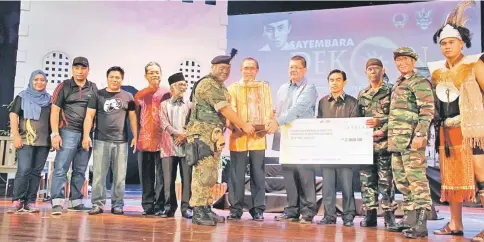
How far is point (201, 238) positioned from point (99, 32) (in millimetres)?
6001

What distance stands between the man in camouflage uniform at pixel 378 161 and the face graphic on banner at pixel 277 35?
154 inches

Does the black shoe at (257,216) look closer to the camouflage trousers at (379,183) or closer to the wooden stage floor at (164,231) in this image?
the wooden stage floor at (164,231)

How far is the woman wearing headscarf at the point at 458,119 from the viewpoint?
2758 millimetres

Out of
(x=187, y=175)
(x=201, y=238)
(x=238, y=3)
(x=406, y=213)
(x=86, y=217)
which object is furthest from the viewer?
(x=238, y=3)

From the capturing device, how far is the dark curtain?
7512 millimetres

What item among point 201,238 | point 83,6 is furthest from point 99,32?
point 201,238

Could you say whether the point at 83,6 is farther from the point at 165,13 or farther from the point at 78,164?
the point at 78,164

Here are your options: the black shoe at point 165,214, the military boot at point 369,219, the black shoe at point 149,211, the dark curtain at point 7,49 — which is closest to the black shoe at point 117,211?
the black shoe at point 149,211

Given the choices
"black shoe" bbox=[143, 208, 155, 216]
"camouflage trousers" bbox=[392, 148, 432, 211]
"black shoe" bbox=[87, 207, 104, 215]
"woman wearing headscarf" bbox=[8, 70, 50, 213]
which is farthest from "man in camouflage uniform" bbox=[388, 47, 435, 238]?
"woman wearing headscarf" bbox=[8, 70, 50, 213]

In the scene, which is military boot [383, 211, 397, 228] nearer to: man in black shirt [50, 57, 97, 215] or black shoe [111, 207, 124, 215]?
black shoe [111, 207, 124, 215]

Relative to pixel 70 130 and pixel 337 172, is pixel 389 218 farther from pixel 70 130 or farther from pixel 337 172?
pixel 70 130

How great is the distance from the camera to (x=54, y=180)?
4.01 metres

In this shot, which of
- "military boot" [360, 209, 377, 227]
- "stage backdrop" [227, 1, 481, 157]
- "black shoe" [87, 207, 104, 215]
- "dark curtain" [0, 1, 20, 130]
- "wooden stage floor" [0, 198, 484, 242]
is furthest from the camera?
"dark curtain" [0, 1, 20, 130]

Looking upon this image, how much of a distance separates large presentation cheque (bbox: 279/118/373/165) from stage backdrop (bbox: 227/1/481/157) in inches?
135
